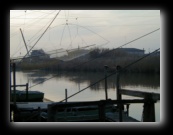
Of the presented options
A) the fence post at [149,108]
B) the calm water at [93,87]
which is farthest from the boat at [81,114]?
the calm water at [93,87]

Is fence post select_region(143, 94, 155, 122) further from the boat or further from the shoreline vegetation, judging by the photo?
the shoreline vegetation

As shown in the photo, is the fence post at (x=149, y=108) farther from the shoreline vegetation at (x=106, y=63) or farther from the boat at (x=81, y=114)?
the shoreline vegetation at (x=106, y=63)

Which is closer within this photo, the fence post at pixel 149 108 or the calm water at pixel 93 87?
the fence post at pixel 149 108

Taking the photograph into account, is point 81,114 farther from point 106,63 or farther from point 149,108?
point 106,63

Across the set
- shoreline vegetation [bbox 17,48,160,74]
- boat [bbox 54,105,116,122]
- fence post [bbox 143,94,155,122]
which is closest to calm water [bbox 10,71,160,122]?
shoreline vegetation [bbox 17,48,160,74]

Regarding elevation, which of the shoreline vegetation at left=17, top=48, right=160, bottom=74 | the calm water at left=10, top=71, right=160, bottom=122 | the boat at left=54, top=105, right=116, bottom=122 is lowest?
the boat at left=54, top=105, right=116, bottom=122

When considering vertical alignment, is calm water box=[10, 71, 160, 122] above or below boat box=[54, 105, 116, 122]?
above

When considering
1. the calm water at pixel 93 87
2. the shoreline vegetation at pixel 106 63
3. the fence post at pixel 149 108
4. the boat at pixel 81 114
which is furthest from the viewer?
the calm water at pixel 93 87

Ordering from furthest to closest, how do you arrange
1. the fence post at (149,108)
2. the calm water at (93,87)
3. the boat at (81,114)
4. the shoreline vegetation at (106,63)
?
1. the calm water at (93,87)
2. the shoreline vegetation at (106,63)
3. the boat at (81,114)
4. the fence post at (149,108)
